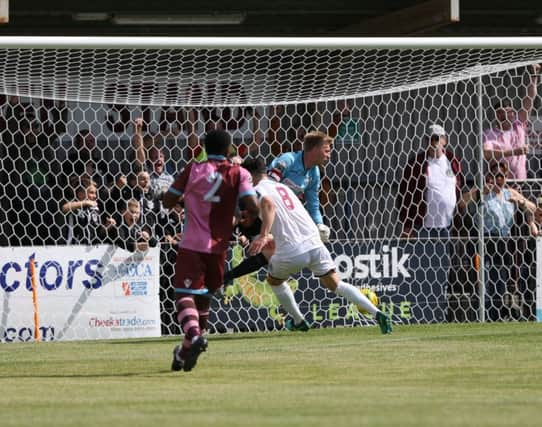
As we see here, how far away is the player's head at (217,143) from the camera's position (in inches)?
432

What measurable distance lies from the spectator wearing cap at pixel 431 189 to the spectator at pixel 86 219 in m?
3.67

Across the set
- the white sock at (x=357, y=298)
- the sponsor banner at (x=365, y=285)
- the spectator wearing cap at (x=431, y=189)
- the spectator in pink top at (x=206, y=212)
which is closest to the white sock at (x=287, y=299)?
the white sock at (x=357, y=298)

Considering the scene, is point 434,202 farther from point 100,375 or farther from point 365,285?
point 100,375

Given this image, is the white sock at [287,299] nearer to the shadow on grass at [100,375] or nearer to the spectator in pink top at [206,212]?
the spectator in pink top at [206,212]

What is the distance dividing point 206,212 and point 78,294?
16.7 feet

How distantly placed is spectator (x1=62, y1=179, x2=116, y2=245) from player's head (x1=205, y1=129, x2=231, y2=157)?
5.33 metres

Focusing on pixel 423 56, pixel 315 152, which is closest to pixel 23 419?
pixel 315 152

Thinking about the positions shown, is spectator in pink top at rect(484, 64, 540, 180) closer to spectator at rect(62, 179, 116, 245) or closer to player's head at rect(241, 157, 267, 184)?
player's head at rect(241, 157, 267, 184)

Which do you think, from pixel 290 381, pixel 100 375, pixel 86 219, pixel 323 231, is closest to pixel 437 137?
pixel 323 231

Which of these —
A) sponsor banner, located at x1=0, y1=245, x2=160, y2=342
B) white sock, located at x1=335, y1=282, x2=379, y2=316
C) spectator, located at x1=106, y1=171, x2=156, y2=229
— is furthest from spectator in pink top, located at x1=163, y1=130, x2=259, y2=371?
spectator, located at x1=106, y1=171, x2=156, y2=229

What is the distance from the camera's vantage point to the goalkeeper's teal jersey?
14953 millimetres
